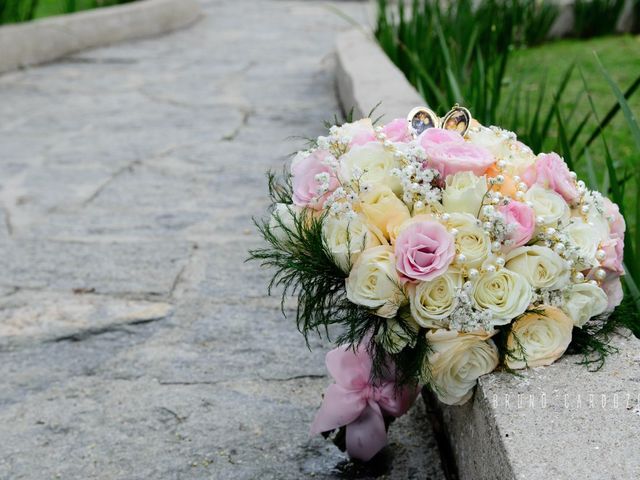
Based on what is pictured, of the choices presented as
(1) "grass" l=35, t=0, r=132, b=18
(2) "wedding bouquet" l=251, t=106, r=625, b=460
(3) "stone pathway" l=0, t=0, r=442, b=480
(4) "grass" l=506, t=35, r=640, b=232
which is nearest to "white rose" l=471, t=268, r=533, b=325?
(2) "wedding bouquet" l=251, t=106, r=625, b=460

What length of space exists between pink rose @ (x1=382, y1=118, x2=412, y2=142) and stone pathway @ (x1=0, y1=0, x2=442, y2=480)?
671mm

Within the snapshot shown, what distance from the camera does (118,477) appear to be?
1853mm

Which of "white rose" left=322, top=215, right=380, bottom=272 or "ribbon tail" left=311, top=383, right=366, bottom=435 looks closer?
"white rose" left=322, top=215, right=380, bottom=272

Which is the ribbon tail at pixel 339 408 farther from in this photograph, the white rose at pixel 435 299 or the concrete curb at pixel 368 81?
the concrete curb at pixel 368 81

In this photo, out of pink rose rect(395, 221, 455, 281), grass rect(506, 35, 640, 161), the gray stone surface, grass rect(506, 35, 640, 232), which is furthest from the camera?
grass rect(506, 35, 640, 161)

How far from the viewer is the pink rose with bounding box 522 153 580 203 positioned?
5.37 ft

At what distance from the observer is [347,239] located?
154 centimetres

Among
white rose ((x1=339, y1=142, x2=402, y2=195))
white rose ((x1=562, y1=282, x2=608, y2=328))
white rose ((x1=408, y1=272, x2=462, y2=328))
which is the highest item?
white rose ((x1=339, y1=142, x2=402, y2=195))

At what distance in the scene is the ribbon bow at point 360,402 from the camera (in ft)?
5.74

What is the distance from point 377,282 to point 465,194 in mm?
223

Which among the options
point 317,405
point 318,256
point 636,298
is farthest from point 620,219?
point 317,405

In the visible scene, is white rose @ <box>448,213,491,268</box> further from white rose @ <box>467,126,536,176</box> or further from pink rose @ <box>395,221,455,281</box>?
white rose @ <box>467,126,536,176</box>

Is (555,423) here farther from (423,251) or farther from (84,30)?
(84,30)

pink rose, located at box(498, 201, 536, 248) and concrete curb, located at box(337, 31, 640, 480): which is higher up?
pink rose, located at box(498, 201, 536, 248)
